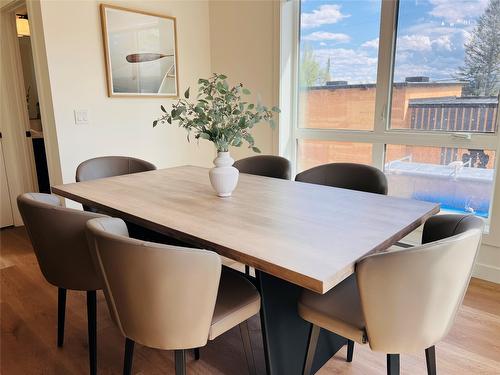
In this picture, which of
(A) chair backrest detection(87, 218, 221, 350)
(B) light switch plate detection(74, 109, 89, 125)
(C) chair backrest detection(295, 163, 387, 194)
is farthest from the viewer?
(B) light switch plate detection(74, 109, 89, 125)

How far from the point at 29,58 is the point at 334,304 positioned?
4.42 metres

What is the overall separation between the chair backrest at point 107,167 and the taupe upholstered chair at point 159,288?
1410mm

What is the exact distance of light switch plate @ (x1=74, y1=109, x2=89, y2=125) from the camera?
9.96ft

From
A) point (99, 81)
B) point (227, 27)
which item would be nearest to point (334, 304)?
point (99, 81)

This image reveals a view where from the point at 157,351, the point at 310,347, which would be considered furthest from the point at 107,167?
the point at 310,347

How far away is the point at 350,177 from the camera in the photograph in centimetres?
224

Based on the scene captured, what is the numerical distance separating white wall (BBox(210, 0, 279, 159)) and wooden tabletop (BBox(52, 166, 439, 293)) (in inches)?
60.7

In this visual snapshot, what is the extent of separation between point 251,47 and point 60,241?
8.87 feet

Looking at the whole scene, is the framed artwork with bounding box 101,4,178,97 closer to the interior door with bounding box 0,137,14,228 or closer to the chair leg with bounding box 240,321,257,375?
the interior door with bounding box 0,137,14,228

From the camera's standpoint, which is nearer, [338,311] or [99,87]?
[338,311]

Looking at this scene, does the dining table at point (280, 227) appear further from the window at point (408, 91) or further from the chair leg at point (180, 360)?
the window at point (408, 91)

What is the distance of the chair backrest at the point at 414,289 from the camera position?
1.06m

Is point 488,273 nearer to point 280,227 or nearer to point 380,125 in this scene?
point 380,125

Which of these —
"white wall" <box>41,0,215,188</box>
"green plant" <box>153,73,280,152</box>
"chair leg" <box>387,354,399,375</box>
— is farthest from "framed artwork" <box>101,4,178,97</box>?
"chair leg" <box>387,354,399,375</box>
